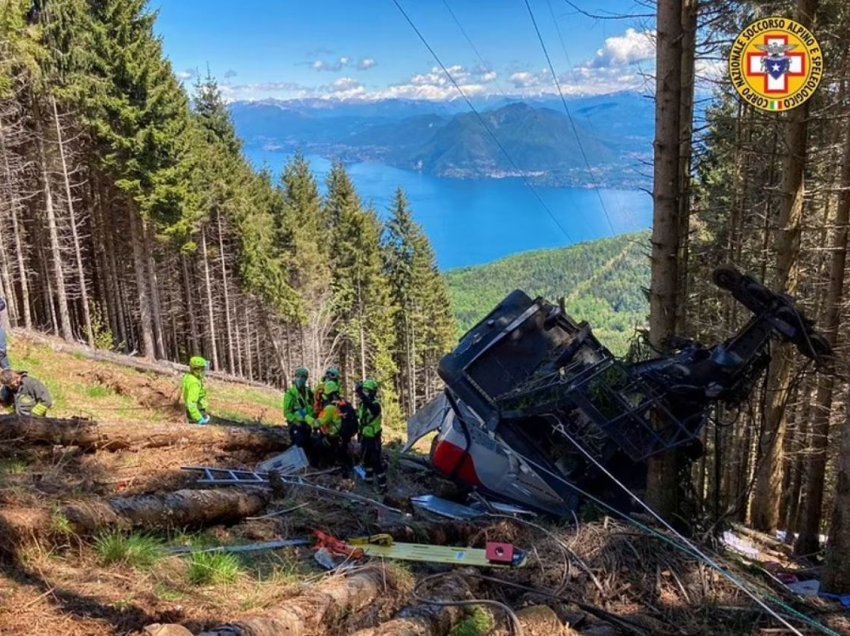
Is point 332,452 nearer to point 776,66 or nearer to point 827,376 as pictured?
point 827,376

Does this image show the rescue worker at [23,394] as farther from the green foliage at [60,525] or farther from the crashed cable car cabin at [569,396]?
the crashed cable car cabin at [569,396]

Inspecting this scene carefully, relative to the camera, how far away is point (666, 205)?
22.6 feet

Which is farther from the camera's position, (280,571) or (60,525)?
(280,571)

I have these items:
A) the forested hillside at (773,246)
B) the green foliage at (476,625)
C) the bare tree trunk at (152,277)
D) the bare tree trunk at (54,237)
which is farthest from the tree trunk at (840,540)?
the bare tree trunk at (152,277)

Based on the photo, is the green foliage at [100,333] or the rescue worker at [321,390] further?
the green foliage at [100,333]

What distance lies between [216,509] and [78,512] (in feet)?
4.55

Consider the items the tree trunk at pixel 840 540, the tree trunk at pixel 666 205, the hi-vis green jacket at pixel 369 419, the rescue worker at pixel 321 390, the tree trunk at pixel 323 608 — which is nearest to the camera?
the tree trunk at pixel 323 608

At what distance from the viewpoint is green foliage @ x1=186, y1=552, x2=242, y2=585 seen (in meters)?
4.38

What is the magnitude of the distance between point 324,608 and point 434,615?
2.44 ft

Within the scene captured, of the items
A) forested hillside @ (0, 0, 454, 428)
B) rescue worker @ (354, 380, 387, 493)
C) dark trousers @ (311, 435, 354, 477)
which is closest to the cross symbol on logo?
rescue worker @ (354, 380, 387, 493)

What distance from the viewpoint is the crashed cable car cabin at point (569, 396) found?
6500mm

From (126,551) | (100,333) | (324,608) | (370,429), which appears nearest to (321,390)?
(370,429)

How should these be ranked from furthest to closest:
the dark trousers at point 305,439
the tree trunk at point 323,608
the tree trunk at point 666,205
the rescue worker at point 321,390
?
the rescue worker at point 321,390
the dark trousers at point 305,439
the tree trunk at point 666,205
the tree trunk at point 323,608

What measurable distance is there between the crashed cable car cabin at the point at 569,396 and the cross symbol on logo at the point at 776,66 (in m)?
4.26
